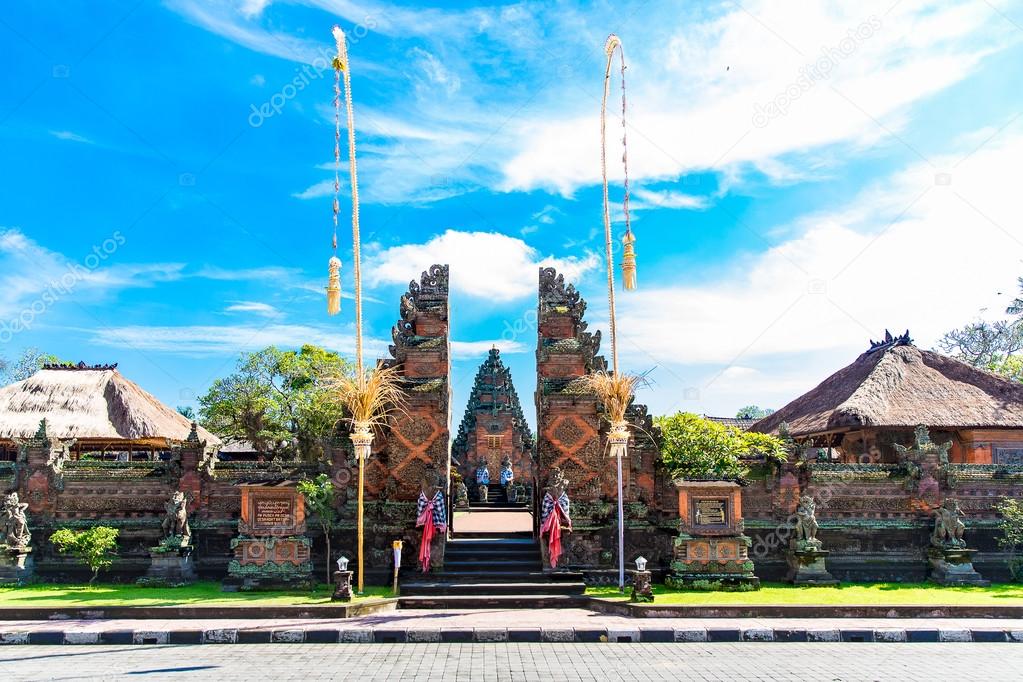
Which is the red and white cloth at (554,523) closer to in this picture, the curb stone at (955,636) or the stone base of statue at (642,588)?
the stone base of statue at (642,588)

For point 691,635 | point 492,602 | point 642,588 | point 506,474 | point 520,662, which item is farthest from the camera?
point 506,474

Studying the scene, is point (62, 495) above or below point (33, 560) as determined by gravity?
above

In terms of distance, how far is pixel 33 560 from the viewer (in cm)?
1634

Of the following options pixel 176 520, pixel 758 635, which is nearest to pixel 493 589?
pixel 758 635

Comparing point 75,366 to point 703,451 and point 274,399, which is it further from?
point 703,451

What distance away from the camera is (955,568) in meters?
16.2

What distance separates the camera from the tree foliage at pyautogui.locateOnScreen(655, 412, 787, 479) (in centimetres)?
1625

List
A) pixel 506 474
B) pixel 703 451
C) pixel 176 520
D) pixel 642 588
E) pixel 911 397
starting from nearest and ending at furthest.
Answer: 1. pixel 642 588
2. pixel 176 520
3. pixel 703 451
4. pixel 911 397
5. pixel 506 474

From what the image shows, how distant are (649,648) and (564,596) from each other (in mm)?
3150

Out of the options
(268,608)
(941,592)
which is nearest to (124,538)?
(268,608)

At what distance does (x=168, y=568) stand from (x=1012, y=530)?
18.1 m

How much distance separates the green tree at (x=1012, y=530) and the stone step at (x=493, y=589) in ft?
32.0

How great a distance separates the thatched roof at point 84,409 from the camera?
26984 millimetres

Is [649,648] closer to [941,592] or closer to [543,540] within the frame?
[543,540]
